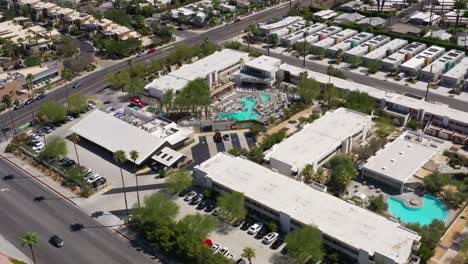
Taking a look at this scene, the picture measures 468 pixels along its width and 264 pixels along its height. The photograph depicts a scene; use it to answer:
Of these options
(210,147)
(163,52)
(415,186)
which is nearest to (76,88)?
(163,52)

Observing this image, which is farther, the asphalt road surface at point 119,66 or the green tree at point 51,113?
the asphalt road surface at point 119,66

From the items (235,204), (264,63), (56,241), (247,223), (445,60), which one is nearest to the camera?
(56,241)

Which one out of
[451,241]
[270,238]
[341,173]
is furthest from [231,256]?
[451,241]

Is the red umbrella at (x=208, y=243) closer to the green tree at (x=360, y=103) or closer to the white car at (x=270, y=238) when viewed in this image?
the white car at (x=270, y=238)

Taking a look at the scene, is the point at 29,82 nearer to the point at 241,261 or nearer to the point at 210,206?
the point at 210,206

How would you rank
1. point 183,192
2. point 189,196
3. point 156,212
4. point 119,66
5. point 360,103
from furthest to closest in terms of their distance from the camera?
point 119,66 → point 360,103 → point 183,192 → point 189,196 → point 156,212

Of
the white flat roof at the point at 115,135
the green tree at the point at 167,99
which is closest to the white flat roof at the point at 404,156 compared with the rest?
the white flat roof at the point at 115,135
